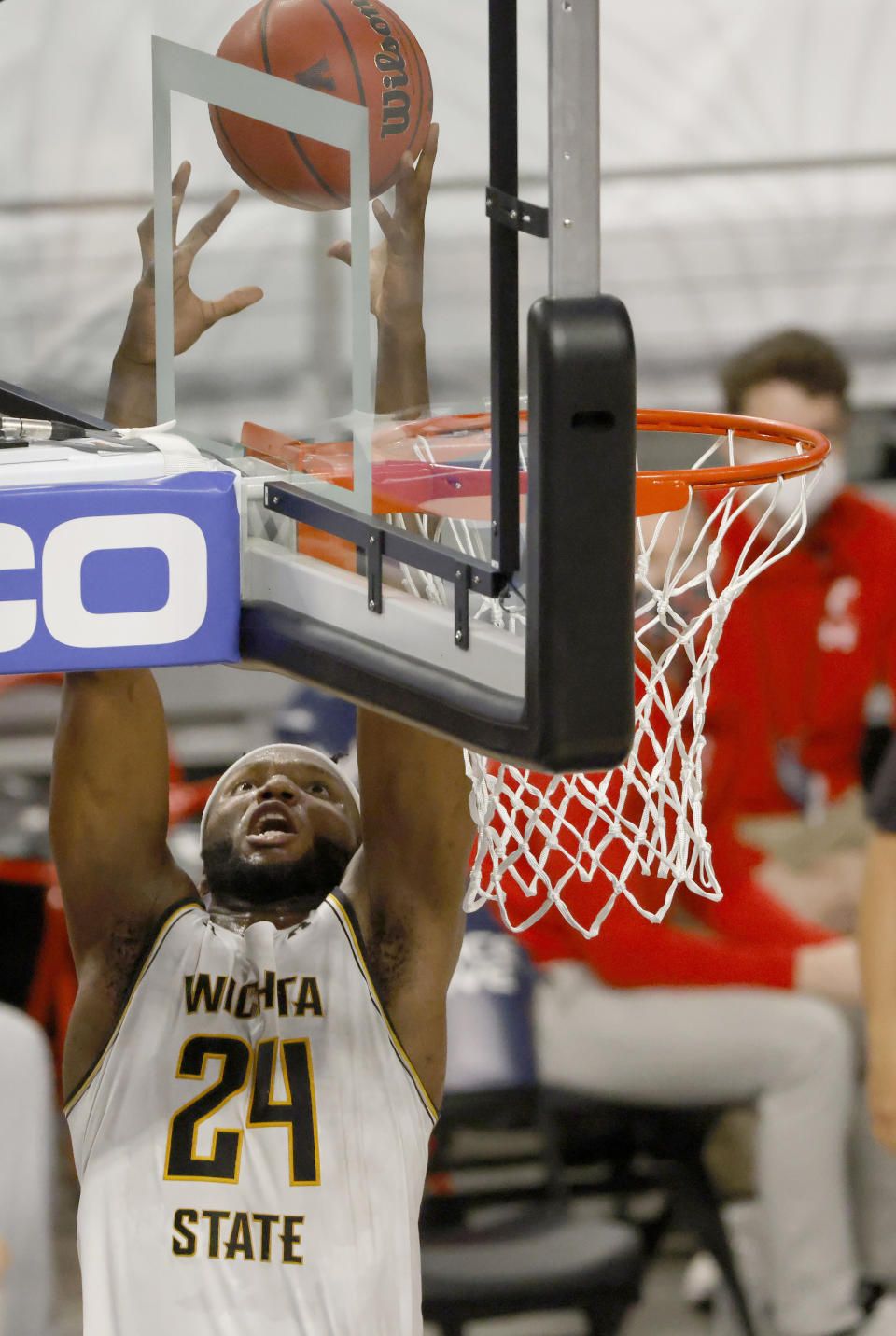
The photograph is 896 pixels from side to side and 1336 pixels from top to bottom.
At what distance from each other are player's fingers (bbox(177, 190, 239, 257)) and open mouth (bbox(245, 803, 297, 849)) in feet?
2.93

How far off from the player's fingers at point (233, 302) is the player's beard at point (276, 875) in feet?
2.95

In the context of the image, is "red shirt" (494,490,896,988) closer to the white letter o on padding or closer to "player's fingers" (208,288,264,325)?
"player's fingers" (208,288,264,325)

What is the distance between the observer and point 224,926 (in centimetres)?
244

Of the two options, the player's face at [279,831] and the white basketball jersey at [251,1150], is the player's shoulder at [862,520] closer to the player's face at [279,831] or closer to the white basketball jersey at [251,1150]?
the player's face at [279,831]

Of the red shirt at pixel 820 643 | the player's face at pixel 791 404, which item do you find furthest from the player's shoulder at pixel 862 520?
the player's face at pixel 791 404

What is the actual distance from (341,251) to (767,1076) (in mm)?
2264

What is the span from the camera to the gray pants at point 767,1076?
11.2ft

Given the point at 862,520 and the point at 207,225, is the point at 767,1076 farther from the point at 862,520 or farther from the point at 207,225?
the point at 207,225

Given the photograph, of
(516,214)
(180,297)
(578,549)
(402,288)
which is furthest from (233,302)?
(578,549)

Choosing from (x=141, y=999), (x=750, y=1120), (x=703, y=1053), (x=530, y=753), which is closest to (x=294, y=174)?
(x=530, y=753)

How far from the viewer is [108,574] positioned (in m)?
1.52

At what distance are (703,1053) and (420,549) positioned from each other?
7.23 feet

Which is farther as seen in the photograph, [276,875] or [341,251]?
[276,875]

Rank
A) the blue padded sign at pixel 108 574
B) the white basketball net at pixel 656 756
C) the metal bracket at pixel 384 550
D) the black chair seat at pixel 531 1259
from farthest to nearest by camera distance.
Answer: the black chair seat at pixel 531 1259, the white basketball net at pixel 656 756, the blue padded sign at pixel 108 574, the metal bracket at pixel 384 550
